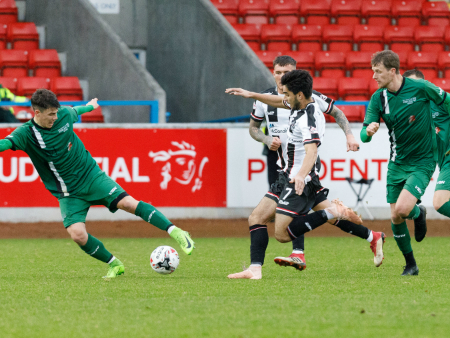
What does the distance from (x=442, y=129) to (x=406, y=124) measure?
109 cm

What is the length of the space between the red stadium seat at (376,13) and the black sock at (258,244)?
11.9 m

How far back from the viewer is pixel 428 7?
17.8m

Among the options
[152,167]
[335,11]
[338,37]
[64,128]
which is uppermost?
[335,11]

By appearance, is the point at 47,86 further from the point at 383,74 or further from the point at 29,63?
the point at 383,74

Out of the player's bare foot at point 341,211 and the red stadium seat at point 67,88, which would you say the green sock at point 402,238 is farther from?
the red stadium seat at point 67,88

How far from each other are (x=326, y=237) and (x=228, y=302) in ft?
20.8

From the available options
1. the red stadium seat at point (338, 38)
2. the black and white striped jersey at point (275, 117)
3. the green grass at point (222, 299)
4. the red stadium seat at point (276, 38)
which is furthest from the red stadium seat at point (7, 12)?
the black and white striped jersey at point (275, 117)

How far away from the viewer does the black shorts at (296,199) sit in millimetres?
6184

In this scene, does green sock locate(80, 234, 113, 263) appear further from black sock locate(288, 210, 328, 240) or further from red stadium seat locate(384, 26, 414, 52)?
red stadium seat locate(384, 26, 414, 52)

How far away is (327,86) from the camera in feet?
49.5

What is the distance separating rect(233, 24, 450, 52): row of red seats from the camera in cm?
1644

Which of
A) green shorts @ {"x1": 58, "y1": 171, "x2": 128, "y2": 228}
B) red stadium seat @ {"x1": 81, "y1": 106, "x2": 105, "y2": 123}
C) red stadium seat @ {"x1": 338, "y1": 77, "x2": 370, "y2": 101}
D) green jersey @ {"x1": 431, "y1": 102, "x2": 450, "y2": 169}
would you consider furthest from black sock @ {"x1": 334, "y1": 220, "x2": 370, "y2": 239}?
red stadium seat @ {"x1": 338, "y1": 77, "x2": 370, "y2": 101}

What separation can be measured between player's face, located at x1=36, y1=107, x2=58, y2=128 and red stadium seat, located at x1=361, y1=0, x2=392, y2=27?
1238 centimetres

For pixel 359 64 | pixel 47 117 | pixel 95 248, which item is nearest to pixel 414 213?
pixel 95 248
